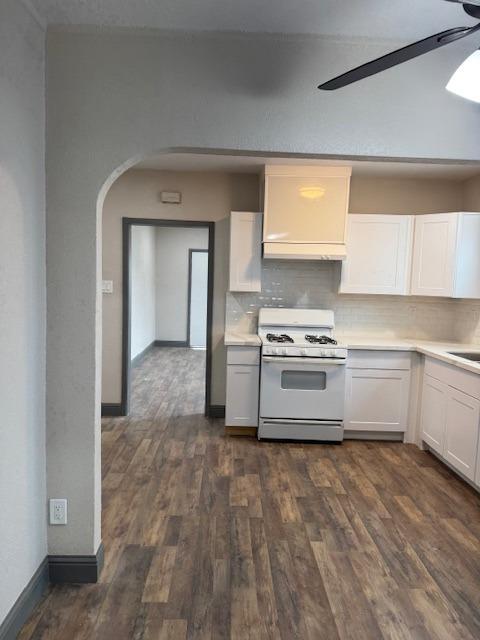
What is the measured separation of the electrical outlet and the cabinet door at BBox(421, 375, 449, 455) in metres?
2.72

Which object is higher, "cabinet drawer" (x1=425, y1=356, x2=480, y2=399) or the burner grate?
the burner grate

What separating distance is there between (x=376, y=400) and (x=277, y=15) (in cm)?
306

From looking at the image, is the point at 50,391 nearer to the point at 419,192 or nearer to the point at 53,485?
the point at 53,485

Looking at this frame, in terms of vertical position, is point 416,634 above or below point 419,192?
below

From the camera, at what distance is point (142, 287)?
7.39 m

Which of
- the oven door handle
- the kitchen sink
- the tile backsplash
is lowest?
the oven door handle

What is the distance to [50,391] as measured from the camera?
77.2 inches

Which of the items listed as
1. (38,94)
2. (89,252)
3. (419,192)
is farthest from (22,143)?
(419,192)

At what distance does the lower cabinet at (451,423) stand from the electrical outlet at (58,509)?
8.30 ft

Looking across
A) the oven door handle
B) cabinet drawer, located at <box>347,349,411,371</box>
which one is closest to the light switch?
the oven door handle

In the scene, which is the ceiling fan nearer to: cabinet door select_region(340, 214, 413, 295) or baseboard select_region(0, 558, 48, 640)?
baseboard select_region(0, 558, 48, 640)

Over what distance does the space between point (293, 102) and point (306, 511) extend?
2.27 meters

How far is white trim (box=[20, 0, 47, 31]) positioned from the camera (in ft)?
5.48

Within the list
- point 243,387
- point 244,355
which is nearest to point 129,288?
point 244,355
